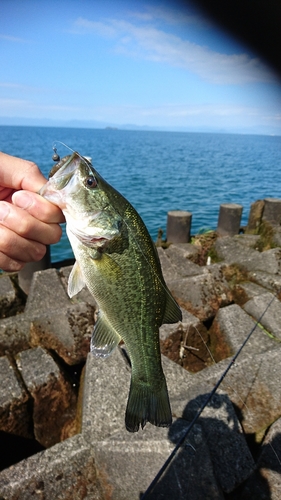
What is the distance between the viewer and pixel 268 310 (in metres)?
4.73

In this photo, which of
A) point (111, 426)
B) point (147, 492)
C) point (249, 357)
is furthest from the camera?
point (249, 357)

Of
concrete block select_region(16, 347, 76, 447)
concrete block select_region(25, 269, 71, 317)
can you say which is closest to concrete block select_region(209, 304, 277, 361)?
concrete block select_region(16, 347, 76, 447)

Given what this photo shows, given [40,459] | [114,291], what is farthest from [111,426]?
[114,291]

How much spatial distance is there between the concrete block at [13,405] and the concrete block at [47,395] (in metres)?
0.09

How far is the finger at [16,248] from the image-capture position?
2057 millimetres

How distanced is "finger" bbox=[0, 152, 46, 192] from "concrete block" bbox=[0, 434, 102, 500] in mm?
1953

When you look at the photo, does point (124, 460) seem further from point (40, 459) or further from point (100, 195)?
point (100, 195)

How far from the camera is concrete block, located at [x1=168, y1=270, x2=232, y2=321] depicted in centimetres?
488

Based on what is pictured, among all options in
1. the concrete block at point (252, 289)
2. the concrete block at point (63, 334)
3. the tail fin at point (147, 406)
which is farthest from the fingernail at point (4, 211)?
the concrete block at point (252, 289)

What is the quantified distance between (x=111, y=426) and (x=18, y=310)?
9.27 feet

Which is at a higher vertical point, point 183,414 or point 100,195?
point 100,195

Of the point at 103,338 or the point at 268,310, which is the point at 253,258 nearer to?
the point at 268,310

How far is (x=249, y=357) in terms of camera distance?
3775 millimetres

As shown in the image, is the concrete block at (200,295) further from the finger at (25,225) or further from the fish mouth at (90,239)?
the fish mouth at (90,239)
